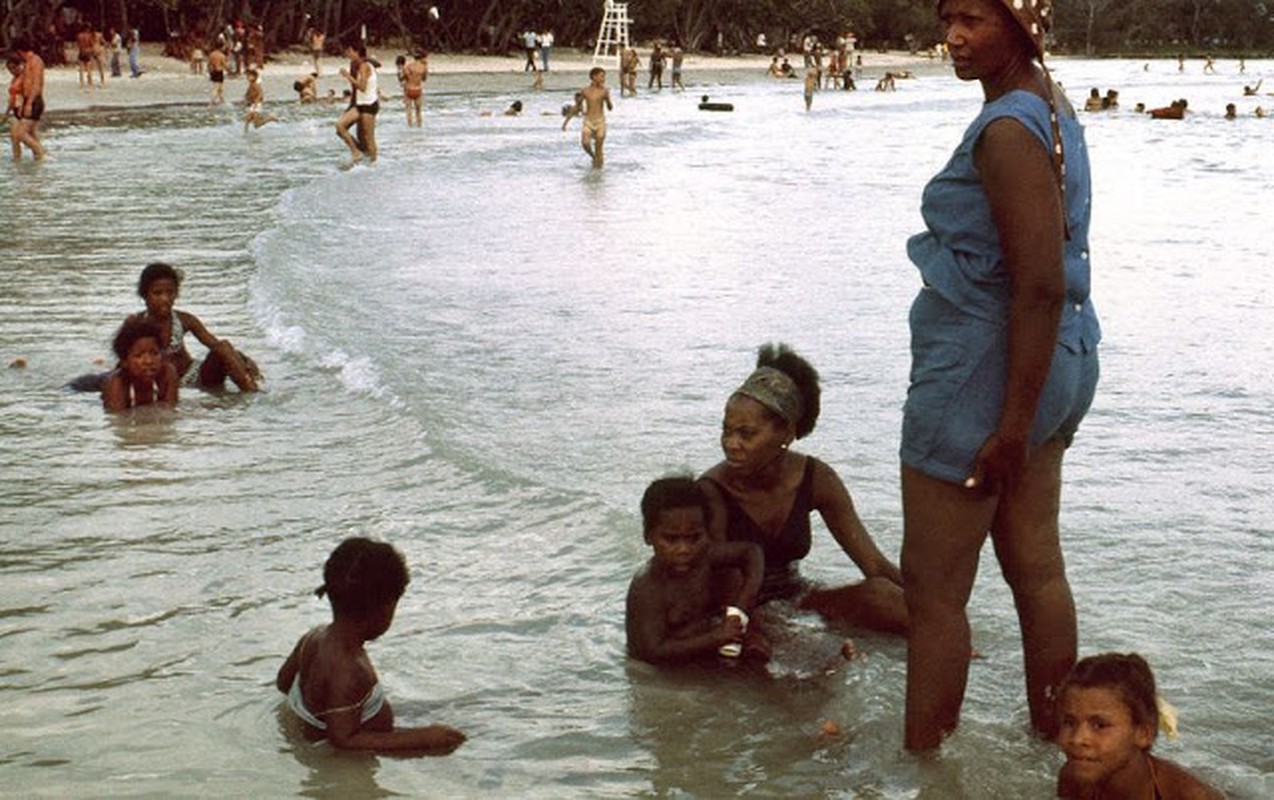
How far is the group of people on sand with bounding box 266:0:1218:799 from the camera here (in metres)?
3.50

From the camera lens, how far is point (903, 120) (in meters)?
47.2

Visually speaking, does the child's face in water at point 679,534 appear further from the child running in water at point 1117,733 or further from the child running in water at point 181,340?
the child running in water at point 181,340

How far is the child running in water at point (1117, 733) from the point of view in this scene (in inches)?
137

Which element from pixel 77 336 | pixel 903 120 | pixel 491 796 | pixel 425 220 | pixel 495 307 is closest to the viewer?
pixel 491 796

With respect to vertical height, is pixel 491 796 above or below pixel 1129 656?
below

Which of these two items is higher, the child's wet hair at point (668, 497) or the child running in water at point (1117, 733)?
the child's wet hair at point (668, 497)

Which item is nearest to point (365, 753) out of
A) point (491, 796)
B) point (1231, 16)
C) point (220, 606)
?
point (491, 796)

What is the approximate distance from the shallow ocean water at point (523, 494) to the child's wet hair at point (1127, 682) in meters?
0.58

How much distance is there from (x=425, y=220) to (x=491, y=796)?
1411 centimetres

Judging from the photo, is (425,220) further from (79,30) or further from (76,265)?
(79,30)

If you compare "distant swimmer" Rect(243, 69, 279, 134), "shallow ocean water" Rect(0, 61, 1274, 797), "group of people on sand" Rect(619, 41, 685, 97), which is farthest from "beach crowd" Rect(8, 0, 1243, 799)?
"group of people on sand" Rect(619, 41, 685, 97)

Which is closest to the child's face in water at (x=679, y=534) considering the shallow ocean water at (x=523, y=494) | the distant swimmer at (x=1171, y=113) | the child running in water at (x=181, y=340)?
the shallow ocean water at (x=523, y=494)

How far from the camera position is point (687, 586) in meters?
4.73

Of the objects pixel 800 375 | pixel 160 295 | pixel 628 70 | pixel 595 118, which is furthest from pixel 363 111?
pixel 628 70
